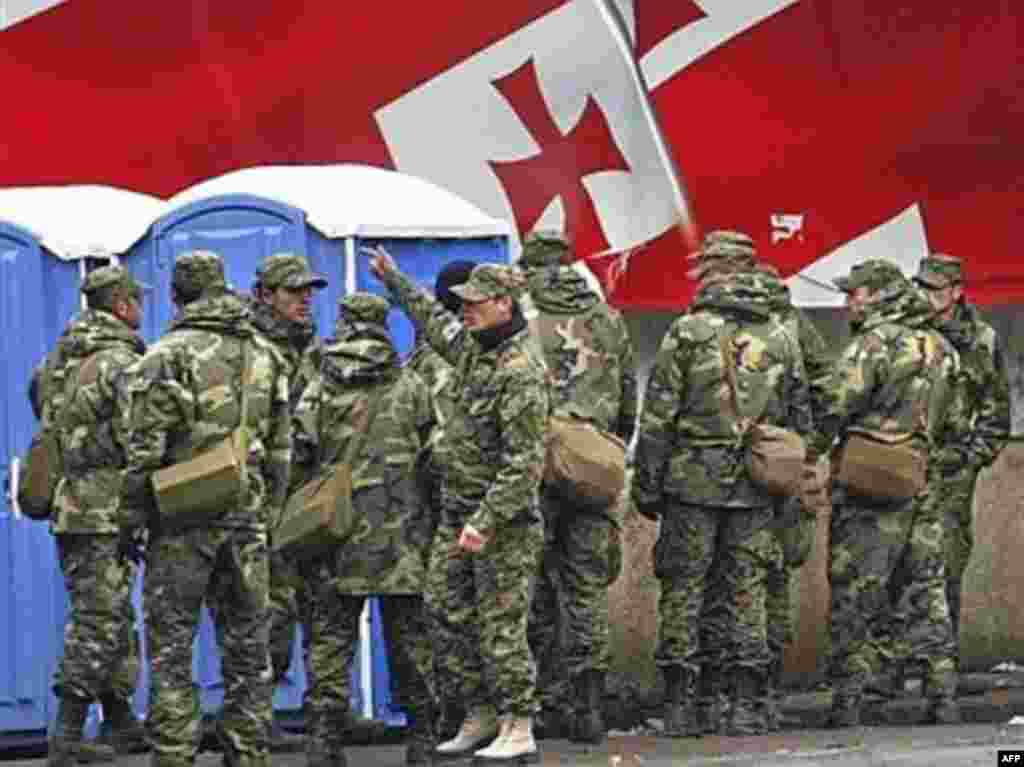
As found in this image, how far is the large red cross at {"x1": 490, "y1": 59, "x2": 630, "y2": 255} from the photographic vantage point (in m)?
17.5

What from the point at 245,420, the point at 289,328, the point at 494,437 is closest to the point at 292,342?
the point at 289,328

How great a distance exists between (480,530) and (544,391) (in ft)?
1.96

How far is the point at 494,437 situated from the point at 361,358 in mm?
598

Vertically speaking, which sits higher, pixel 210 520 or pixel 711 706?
pixel 210 520

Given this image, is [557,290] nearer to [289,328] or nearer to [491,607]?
[289,328]

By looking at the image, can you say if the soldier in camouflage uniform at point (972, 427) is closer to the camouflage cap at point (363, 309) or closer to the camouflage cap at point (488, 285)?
the camouflage cap at point (488, 285)

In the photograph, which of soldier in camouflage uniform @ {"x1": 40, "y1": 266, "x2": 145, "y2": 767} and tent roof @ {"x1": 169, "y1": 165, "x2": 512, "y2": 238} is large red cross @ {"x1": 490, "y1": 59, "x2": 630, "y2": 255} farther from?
soldier in camouflage uniform @ {"x1": 40, "y1": 266, "x2": 145, "y2": 767}

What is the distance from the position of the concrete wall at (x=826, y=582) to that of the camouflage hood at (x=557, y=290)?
2083 millimetres

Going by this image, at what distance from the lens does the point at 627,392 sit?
52.1ft

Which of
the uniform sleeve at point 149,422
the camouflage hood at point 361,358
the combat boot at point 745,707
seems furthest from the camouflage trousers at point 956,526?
the uniform sleeve at point 149,422

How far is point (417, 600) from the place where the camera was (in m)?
14.8

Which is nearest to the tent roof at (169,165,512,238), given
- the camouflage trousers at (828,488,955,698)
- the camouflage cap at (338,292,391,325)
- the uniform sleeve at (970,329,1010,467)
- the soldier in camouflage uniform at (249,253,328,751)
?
the soldier in camouflage uniform at (249,253,328,751)

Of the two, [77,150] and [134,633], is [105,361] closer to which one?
[134,633]

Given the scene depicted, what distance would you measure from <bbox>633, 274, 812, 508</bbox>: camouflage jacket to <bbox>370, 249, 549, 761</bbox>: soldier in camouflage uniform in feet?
3.81
